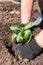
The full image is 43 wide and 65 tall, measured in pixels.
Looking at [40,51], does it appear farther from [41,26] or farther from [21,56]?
[41,26]

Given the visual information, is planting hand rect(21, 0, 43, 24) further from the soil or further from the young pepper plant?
the soil

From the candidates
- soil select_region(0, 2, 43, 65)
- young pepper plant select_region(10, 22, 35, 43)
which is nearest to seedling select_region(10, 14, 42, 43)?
young pepper plant select_region(10, 22, 35, 43)

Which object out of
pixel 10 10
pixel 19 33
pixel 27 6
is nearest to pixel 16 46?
pixel 19 33

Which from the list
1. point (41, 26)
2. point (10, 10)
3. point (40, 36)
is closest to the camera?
point (40, 36)

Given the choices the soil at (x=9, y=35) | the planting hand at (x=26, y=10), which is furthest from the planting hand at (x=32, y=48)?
the planting hand at (x=26, y=10)

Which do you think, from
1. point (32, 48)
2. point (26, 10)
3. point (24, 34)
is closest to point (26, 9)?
point (26, 10)

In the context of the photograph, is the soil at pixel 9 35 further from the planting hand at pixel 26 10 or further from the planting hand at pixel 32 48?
the planting hand at pixel 26 10
